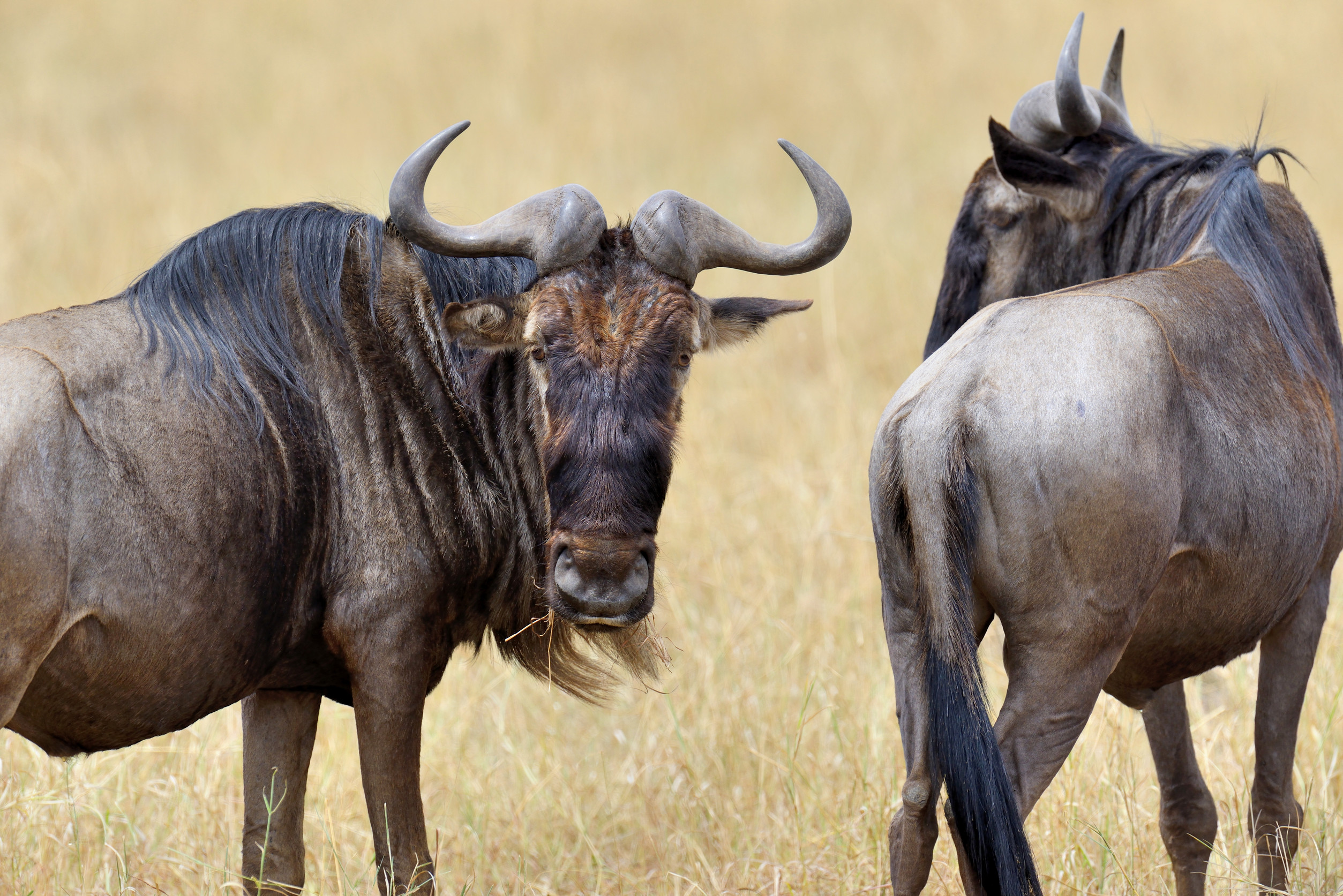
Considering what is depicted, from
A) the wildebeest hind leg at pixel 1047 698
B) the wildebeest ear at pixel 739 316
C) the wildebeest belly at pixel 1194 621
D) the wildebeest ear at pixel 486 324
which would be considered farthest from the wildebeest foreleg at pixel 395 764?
the wildebeest belly at pixel 1194 621

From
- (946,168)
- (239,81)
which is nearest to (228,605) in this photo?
(946,168)

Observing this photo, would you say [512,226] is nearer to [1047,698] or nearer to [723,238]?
[723,238]

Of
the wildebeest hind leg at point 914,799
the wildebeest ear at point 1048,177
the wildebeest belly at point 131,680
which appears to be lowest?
the wildebeest hind leg at point 914,799

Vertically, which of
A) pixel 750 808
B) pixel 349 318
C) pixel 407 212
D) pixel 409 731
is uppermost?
pixel 407 212

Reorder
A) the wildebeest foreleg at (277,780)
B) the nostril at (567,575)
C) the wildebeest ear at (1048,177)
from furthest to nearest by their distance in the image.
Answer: the wildebeest ear at (1048,177) < the wildebeest foreleg at (277,780) < the nostril at (567,575)

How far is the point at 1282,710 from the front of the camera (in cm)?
319

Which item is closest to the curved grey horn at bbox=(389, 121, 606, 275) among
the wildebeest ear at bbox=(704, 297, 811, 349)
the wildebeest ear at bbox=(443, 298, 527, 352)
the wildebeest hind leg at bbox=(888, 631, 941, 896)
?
the wildebeest ear at bbox=(443, 298, 527, 352)

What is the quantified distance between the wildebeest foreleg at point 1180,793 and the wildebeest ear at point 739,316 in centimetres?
150

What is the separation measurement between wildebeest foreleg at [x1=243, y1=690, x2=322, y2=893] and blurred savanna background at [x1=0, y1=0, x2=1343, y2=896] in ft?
0.54

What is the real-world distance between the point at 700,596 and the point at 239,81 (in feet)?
35.7

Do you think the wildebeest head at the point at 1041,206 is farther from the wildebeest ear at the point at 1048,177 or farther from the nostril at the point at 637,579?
the nostril at the point at 637,579

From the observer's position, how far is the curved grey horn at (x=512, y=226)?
3.06 meters

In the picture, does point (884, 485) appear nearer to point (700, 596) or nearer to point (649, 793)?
point (649, 793)

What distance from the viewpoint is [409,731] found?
317 centimetres
